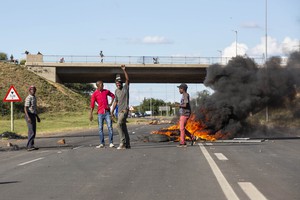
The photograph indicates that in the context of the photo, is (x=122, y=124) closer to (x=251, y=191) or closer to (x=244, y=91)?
(x=244, y=91)

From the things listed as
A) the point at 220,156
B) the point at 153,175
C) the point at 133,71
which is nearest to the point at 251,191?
the point at 153,175

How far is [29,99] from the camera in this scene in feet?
52.9

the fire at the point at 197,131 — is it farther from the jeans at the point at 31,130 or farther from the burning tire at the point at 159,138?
the jeans at the point at 31,130

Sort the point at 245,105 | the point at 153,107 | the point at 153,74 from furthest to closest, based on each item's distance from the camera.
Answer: the point at 153,107
the point at 153,74
the point at 245,105

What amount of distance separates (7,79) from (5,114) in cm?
1481

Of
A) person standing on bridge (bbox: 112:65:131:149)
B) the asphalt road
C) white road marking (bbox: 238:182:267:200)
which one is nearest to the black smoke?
person standing on bridge (bbox: 112:65:131:149)

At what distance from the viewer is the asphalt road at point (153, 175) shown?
25.4 ft

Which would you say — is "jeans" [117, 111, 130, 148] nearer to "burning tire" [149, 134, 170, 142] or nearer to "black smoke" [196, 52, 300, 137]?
"burning tire" [149, 134, 170, 142]

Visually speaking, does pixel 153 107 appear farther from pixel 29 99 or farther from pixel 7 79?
pixel 29 99

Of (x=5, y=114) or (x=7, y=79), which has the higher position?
(x=7, y=79)

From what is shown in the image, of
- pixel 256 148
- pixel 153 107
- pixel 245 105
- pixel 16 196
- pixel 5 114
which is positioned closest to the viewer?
pixel 16 196

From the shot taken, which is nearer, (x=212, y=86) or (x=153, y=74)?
(x=212, y=86)

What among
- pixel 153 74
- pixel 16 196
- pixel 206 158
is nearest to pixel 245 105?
pixel 206 158

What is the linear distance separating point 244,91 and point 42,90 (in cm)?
5076
